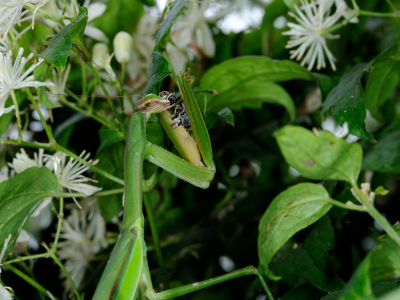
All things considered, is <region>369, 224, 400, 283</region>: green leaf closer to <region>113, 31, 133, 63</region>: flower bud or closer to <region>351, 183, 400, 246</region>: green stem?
<region>351, 183, 400, 246</region>: green stem

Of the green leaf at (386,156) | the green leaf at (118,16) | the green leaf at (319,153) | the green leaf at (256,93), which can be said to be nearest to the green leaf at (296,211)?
the green leaf at (319,153)

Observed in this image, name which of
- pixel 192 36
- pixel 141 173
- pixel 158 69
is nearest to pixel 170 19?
pixel 158 69

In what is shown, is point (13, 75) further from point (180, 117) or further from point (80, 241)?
point (80, 241)

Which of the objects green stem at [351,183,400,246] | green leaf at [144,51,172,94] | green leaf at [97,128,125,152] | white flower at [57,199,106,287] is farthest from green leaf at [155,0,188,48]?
white flower at [57,199,106,287]

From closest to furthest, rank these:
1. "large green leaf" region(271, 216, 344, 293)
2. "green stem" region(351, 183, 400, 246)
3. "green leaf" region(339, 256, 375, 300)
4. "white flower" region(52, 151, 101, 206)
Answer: "green leaf" region(339, 256, 375, 300) → "green stem" region(351, 183, 400, 246) → "large green leaf" region(271, 216, 344, 293) → "white flower" region(52, 151, 101, 206)

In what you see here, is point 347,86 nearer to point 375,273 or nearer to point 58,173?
point 375,273

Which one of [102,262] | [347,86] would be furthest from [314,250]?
[102,262]
